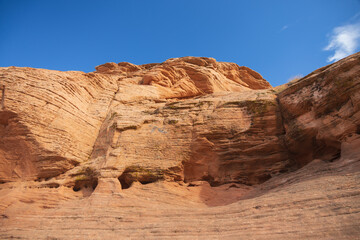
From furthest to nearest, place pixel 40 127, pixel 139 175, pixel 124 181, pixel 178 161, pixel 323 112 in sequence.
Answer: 1. pixel 40 127
2. pixel 178 161
3. pixel 124 181
4. pixel 139 175
5. pixel 323 112

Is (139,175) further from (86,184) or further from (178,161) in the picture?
(86,184)

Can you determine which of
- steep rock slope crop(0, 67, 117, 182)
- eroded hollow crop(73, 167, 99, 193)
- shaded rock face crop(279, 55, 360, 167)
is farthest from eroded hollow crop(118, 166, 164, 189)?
shaded rock face crop(279, 55, 360, 167)

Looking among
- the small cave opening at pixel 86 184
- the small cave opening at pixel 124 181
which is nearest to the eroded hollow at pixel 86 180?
the small cave opening at pixel 86 184

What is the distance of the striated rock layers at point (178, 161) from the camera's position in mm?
7340

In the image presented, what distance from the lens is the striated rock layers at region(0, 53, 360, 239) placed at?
7.34 meters

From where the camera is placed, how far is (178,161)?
449 inches

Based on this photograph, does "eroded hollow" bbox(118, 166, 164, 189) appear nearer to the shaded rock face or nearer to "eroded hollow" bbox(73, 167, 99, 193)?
"eroded hollow" bbox(73, 167, 99, 193)

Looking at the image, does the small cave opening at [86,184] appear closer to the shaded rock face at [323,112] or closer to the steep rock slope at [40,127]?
the steep rock slope at [40,127]

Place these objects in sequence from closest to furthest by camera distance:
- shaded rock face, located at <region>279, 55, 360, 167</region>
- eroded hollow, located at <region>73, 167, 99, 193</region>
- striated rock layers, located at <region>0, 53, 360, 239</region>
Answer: striated rock layers, located at <region>0, 53, 360, 239</region> → shaded rock face, located at <region>279, 55, 360, 167</region> → eroded hollow, located at <region>73, 167, 99, 193</region>

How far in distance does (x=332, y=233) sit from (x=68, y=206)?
8228 mm

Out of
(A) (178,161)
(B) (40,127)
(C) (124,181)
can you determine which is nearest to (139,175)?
(C) (124,181)

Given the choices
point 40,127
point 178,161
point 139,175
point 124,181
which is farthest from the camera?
point 40,127

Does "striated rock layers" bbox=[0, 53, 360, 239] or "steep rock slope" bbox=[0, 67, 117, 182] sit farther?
"steep rock slope" bbox=[0, 67, 117, 182]

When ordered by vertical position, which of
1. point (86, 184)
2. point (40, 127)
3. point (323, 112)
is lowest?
point (86, 184)
